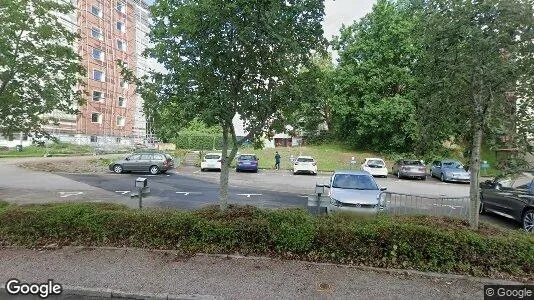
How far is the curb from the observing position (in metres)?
4.54

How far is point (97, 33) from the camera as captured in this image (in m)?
41.0

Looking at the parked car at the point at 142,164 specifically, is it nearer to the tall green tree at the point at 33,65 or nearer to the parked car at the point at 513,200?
the tall green tree at the point at 33,65

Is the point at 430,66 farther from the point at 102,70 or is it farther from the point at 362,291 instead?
the point at 102,70

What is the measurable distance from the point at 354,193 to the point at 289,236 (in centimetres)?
383

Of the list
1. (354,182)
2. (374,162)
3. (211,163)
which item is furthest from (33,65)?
(374,162)

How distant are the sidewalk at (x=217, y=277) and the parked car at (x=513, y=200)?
5.04m

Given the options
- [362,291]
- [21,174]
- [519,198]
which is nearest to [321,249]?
[362,291]

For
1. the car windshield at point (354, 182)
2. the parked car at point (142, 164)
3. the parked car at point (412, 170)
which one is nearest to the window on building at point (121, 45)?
the parked car at point (142, 164)

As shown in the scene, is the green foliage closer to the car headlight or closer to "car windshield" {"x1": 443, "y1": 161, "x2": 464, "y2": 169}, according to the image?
"car windshield" {"x1": 443, "y1": 161, "x2": 464, "y2": 169}

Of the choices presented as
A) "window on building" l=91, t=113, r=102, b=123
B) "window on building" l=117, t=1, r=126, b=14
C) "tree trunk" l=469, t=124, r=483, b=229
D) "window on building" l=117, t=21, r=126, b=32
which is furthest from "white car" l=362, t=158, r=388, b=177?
"window on building" l=117, t=1, r=126, b=14

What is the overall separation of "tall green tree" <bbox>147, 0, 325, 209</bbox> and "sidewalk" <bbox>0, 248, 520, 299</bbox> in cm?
266

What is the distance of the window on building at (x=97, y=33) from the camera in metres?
40.4

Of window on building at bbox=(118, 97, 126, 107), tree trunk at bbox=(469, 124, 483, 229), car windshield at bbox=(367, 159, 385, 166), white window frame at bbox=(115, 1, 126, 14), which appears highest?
white window frame at bbox=(115, 1, 126, 14)

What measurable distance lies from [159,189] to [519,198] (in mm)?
13488
